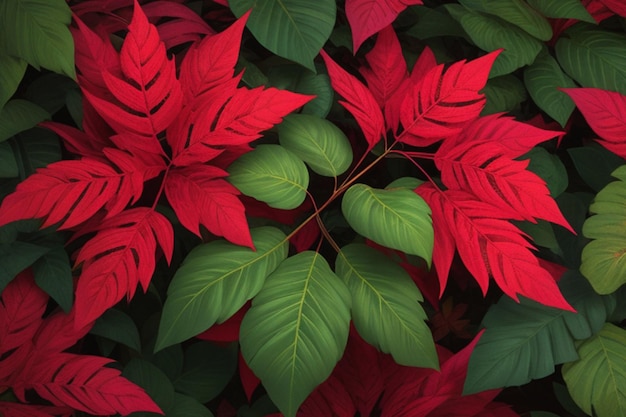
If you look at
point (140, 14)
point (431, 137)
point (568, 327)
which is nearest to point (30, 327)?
point (140, 14)

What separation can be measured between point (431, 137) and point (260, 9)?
25 cm

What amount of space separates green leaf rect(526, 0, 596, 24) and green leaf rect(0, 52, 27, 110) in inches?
24.7

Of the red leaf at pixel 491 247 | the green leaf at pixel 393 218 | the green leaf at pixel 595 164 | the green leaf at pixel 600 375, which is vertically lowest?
the green leaf at pixel 600 375

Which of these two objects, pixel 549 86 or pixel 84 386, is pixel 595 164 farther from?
pixel 84 386

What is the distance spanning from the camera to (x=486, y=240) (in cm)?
74

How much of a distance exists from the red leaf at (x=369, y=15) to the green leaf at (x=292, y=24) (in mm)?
28

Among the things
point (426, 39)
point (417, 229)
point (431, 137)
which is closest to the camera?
point (417, 229)

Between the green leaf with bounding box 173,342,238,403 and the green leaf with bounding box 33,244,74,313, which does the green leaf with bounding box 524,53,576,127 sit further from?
the green leaf with bounding box 33,244,74,313

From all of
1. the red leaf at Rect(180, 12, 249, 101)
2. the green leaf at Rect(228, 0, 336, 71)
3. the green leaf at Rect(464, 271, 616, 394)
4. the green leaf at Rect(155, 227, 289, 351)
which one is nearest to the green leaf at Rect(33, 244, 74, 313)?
the green leaf at Rect(155, 227, 289, 351)

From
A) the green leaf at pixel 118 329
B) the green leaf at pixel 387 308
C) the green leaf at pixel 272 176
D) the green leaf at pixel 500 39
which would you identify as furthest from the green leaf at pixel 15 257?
the green leaf at pixel 500 39

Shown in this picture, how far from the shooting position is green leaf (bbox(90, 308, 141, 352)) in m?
0.81

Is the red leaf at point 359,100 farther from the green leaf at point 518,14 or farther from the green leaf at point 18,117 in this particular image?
the green leaf at point 18,117

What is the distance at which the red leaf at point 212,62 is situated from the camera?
0.76 metres

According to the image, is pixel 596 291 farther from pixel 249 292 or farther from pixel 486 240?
pixel 249 292
